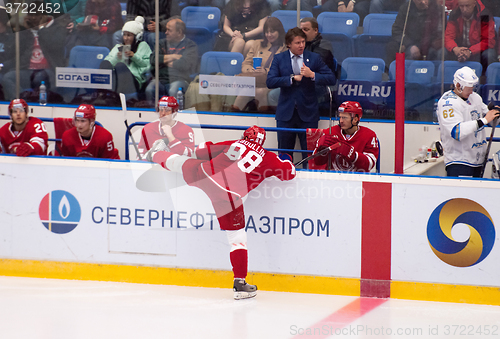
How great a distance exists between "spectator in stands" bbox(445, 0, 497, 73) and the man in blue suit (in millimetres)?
1470

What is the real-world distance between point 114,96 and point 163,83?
27.0 inches

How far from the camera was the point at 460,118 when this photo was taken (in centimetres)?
492

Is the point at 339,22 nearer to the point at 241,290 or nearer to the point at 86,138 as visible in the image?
the point at 86,138

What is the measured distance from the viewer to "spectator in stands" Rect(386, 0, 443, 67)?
6312 mm

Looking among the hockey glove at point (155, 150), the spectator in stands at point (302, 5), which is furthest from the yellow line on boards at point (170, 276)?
the spectator in stands at point (302, 5)

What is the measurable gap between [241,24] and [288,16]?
554 mm

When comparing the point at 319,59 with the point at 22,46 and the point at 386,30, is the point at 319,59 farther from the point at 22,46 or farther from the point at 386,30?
the point at 22,46

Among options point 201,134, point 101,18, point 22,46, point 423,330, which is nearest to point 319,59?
point 201,134

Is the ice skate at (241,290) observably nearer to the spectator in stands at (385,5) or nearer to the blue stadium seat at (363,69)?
the blue stadium seat at (363,69)

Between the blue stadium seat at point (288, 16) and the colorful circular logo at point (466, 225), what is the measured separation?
3004 millimetres

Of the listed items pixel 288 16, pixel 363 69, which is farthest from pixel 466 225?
pixel 288 16

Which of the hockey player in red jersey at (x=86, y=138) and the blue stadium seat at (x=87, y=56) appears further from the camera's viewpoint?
the blue stadium seat at (x=87, y=56)

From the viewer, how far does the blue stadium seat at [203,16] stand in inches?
263

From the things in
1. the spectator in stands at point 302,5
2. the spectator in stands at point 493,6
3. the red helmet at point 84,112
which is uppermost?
the spectator in stands at point 302,5
